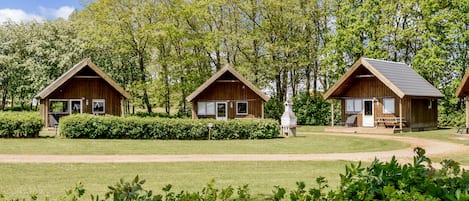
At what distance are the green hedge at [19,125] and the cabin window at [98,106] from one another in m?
9.63

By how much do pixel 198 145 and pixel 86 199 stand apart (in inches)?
410

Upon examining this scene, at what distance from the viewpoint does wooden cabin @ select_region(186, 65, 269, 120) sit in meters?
31.0

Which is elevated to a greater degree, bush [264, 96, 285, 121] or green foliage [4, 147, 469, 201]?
bush [264, 96, 285, 121]

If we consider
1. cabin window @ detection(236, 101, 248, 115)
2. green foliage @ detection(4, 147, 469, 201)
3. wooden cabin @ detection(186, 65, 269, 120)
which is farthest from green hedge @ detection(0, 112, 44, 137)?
green foliage @ detection(4, 147, 469, 201)

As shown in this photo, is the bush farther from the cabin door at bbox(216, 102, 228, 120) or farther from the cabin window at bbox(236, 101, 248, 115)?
the cabin door at bbox(216, 102, 228, 120)

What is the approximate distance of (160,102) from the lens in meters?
40.6

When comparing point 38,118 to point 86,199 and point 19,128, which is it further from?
point 86,199

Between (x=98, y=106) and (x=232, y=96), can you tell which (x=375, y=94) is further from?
(x=98, y=106)

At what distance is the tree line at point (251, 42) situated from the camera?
35750 mm

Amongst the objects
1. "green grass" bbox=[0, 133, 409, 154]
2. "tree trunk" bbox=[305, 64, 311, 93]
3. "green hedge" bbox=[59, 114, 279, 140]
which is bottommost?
"green grass" bbox=[0, 133, 409, 154]

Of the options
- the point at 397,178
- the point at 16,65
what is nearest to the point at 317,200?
the point at 397,178

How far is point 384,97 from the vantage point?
29578 millimetres

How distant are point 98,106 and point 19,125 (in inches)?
407

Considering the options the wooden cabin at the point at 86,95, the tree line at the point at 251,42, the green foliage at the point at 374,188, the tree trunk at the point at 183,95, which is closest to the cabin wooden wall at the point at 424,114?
the tree line at the point at 251,42
